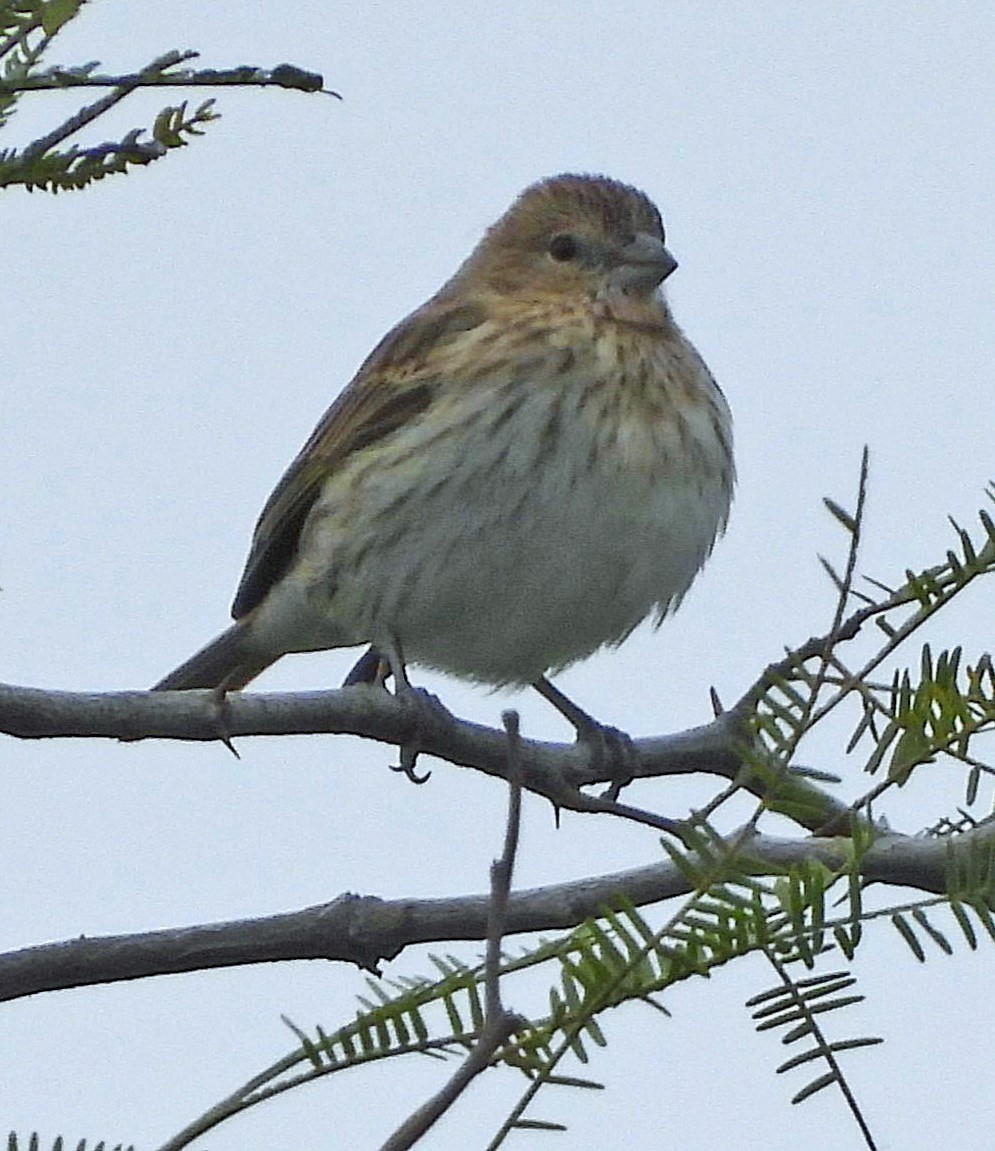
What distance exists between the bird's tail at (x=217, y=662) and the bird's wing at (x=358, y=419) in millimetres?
84

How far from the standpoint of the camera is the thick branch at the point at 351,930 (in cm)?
271

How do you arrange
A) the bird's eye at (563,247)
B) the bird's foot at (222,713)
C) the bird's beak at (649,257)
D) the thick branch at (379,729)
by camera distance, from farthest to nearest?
the bird's eye at (563,247) < the bird's beak at (649,257) < the bird's foot at (222,713) < the thick branch at (379,729)

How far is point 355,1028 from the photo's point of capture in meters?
1.70

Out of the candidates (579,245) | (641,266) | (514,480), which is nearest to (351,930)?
(514,480)

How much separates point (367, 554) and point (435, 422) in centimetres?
36

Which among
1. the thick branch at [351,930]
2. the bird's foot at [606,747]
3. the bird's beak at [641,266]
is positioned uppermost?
the bird's beak at [641,266]

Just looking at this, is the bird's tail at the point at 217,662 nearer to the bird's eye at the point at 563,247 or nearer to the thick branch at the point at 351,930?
the bird's eye at the point at 563,247

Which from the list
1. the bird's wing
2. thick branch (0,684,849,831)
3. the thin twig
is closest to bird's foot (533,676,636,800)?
thick branch (0,684,849,831)

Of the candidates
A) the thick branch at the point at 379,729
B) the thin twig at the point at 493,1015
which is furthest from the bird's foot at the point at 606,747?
the thin twig at the point at 493,1015

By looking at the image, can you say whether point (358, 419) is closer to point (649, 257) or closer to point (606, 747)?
point (649, 257)

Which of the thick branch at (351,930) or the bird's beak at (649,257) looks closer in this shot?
the thick branch at (351,930)

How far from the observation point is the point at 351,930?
288 centimetres

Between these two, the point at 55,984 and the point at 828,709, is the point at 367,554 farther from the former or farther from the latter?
the point at 828,709

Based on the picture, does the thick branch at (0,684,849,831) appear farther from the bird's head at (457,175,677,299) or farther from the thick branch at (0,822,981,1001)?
the bird's head at (457,175,677,299)
